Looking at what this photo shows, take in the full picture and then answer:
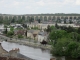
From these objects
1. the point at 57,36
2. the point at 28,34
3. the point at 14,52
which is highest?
the point at 14,52

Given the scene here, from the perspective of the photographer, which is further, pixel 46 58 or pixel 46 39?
pixel 46 39

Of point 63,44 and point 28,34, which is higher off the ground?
point 63,44

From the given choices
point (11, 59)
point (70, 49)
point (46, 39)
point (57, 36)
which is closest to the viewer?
point (11, 59)

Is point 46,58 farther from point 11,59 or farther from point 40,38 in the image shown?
point 40,38

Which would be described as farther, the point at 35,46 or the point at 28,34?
the point at 28,34

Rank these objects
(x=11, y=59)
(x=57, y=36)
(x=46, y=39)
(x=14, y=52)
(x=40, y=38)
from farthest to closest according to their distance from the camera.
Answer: (x=40, y=38)
(x=46, y=39)
(x=57, y=36)
(x=14, y=52)
(x=11, y=59)

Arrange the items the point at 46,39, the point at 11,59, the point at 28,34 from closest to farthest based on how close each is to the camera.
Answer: the point at 11,59, the point at 46,39, the point at 28,34

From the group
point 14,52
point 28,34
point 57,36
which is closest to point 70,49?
point 57,36

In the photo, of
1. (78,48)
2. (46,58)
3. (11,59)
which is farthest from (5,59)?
(78,48)

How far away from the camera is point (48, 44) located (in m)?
30.1

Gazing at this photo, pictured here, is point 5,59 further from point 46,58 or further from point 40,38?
point 40,38

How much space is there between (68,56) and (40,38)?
1238 cm

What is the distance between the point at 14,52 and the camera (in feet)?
44.5

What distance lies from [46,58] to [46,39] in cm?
1137
